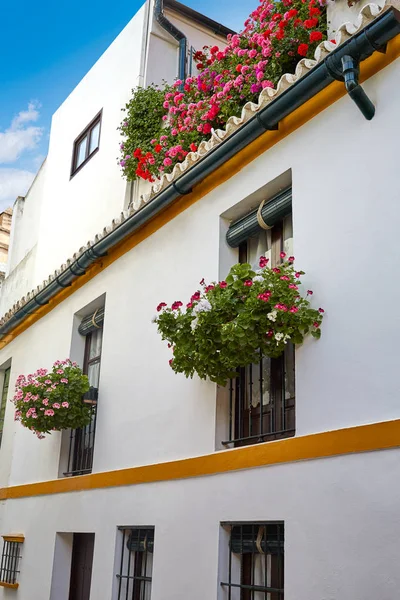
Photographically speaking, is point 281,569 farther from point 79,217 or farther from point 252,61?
point 79,217

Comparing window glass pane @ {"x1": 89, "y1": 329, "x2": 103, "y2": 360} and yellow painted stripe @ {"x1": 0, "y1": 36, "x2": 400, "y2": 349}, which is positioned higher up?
yellow painted stripe @ {"x1": 0, "y1": 36, "x2": 400, "y2": 349}

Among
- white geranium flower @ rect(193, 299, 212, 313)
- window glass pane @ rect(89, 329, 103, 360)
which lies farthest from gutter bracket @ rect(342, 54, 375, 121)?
window glass pane @ rect(89, 329, 103, 360)

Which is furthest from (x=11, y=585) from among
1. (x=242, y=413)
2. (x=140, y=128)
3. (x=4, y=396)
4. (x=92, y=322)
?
(x=140, y=128)

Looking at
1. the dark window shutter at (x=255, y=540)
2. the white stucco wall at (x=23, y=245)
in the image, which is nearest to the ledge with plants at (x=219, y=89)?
the dark window shutter at (x=255, y=540)

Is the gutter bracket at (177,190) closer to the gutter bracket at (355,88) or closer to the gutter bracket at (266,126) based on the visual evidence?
the gutter bracket at (266,126)

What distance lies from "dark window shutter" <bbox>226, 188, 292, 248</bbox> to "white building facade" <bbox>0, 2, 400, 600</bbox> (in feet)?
0.18

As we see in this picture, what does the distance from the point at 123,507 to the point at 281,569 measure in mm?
2463

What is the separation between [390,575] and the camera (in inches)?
178

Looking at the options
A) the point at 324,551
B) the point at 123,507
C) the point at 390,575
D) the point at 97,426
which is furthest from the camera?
the point at 97,426

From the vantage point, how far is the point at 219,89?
27.0 feet

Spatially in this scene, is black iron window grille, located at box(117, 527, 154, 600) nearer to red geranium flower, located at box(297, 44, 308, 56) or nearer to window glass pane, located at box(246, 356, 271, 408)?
window glass pane, located at box(246, 356, 271, 408)

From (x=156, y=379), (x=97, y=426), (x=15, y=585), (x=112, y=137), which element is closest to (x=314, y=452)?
(x=156, y=379)

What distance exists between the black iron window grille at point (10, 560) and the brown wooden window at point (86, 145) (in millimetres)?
6184

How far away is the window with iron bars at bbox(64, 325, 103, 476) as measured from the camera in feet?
30.3
